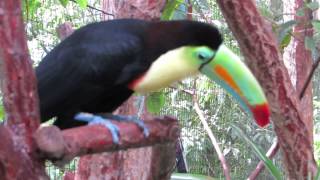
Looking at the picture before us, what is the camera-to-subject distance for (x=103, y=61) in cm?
97

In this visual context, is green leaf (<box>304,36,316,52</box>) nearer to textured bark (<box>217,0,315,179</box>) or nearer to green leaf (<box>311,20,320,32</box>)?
green leaf (<box>311,20,320,32</box>)

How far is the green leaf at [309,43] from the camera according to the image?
1.46 metres

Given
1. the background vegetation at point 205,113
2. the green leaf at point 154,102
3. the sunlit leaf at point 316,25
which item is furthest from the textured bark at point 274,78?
the background vegetation at point 205,113

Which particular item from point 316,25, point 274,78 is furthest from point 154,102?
point 316,25

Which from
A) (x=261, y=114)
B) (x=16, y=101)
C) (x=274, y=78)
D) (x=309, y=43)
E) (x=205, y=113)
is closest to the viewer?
(x=16, y=101)

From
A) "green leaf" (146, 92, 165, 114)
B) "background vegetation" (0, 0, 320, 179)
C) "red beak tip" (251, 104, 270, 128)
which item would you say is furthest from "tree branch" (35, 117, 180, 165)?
"background vegetation" (0, 0, 320, 179)

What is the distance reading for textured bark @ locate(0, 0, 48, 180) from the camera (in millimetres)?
675

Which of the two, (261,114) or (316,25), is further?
(316,25)

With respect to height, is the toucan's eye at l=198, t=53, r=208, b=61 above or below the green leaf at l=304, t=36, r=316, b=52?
above

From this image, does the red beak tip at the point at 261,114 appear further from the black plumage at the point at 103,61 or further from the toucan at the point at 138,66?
the black plumage at the point at 103,61

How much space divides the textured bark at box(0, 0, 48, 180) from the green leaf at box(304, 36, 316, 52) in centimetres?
93

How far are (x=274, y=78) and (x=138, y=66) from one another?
0.41m

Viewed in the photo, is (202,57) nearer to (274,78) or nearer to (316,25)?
(274,78)

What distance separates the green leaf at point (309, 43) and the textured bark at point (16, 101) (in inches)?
36.7
